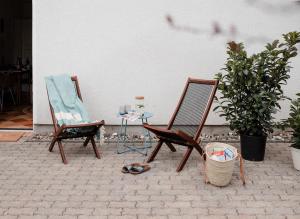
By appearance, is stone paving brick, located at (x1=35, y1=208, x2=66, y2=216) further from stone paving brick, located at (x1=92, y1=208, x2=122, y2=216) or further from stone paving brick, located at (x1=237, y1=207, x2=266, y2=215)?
stone paving brick, located at (x1=237, y1=207, x2=266, y2=215)

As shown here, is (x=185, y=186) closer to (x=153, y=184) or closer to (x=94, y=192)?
(x=153, y=184)

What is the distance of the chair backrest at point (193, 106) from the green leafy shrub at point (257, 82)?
0.19 m

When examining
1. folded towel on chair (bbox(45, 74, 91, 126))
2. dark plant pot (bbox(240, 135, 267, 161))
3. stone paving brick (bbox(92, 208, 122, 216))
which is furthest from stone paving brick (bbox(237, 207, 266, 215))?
folded towel on chair (bbox(45, 74, 91, 126))

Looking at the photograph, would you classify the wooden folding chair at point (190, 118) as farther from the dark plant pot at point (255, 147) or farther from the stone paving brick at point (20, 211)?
the stone paving brick at point (20, 211)

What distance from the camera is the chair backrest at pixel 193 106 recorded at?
16.1 feet

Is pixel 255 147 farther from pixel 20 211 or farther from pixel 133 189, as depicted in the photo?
pixel 20 211

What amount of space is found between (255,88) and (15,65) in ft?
21.1

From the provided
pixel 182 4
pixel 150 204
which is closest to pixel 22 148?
pixel 150 204

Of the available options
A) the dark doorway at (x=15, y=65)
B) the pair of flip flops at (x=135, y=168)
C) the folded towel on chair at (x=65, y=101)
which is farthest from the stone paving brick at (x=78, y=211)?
the dark doorway at (x=15, y=65)

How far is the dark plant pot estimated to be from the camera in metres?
4.91

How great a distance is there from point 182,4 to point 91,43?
1401 millimetres

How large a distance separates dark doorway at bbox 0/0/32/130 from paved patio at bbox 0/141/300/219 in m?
1.91

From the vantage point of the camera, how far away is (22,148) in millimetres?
5352

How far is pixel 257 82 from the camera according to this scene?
15.8 ft
